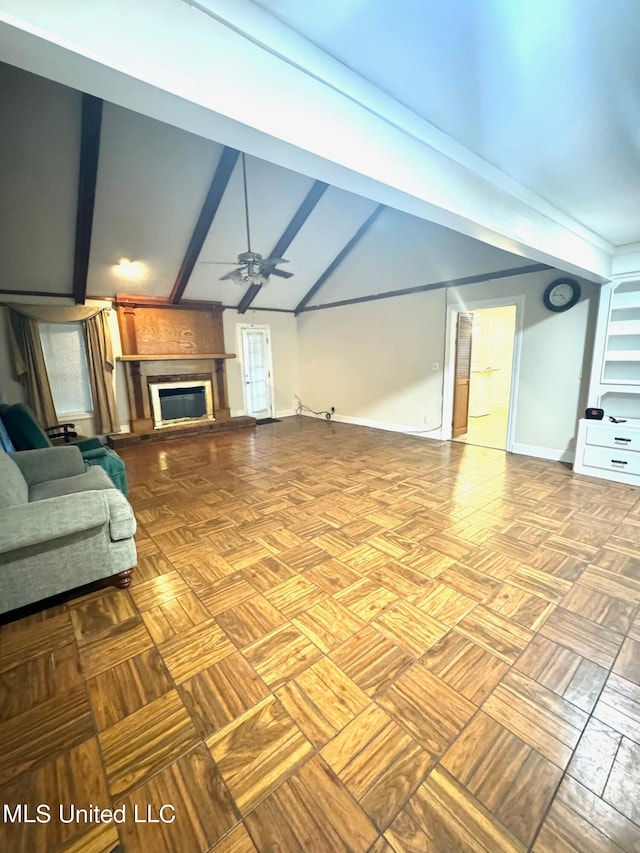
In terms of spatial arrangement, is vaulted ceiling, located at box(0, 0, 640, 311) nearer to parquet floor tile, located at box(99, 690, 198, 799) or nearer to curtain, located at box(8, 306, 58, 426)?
curtain, located at box(8, 306, 58, 426)

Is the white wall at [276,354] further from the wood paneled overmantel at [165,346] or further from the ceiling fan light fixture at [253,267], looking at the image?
the ceiling fan light fixture at [253,267]

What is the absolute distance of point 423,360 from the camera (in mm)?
5367

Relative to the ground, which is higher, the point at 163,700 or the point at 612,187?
the point at 612,187

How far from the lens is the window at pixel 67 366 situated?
5102mm

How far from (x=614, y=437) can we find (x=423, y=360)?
2.57 m

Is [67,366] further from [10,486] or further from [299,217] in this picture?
[10,486]

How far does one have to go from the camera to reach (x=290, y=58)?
1.14 meters

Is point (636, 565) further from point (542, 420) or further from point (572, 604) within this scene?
point (542, 420)

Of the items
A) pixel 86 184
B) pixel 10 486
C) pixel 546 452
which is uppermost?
pixel 86 184

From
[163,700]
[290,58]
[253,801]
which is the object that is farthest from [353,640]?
[290,58]

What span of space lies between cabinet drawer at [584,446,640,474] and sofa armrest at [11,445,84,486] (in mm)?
4799

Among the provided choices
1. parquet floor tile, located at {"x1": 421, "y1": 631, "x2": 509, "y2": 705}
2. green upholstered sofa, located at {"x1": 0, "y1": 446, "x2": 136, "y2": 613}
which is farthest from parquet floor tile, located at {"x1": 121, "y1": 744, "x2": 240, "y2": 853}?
green upholstered sofa, located at {"x1": 0, "y1": 446, "x2": 136, "y2": 613}

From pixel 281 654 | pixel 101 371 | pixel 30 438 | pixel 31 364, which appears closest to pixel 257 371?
pixel 101 371

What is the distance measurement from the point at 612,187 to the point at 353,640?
3094 millimetres
